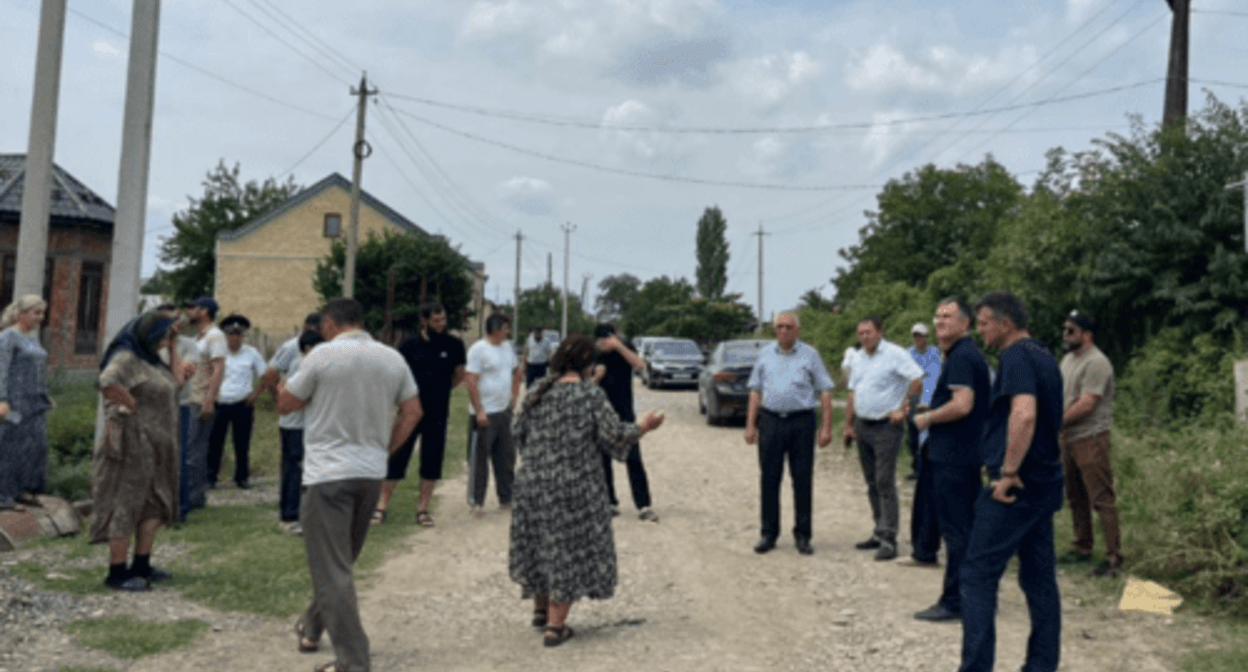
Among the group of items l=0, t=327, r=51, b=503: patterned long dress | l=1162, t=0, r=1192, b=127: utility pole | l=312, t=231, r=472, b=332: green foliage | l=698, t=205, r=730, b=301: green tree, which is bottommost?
l=0, t=327, r=51, b=503: patterned long dress

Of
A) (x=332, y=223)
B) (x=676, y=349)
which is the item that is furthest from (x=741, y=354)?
(x=332, y=223)

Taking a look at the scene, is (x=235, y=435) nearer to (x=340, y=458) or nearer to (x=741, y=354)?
(x=340, y=458)

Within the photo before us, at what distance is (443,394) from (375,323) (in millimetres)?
25708

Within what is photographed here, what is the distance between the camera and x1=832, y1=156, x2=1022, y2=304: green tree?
3894cm

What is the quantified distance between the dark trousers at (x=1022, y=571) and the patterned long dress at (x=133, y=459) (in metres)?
4.95

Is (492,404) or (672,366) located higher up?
(672,366)

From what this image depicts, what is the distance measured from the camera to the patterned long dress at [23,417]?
290 inches

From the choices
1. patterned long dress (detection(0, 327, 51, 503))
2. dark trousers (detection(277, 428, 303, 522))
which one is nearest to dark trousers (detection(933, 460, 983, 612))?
dark trousers (detection(277, 428, 303, 522))

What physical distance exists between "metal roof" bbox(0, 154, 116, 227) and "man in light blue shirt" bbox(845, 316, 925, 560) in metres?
21.2

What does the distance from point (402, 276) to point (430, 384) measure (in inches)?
1015

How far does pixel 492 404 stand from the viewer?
367 inches

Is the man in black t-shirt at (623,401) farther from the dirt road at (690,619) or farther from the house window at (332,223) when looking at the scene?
the house window at (332,223)

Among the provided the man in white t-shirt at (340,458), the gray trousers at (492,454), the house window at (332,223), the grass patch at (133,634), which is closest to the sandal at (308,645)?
the man in white t-shirt at (340,458)

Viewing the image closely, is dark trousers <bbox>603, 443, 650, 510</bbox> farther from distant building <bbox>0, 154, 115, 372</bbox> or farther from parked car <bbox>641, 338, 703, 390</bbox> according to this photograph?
distant building <bbox>0, 154, 115, 372</bbox>
